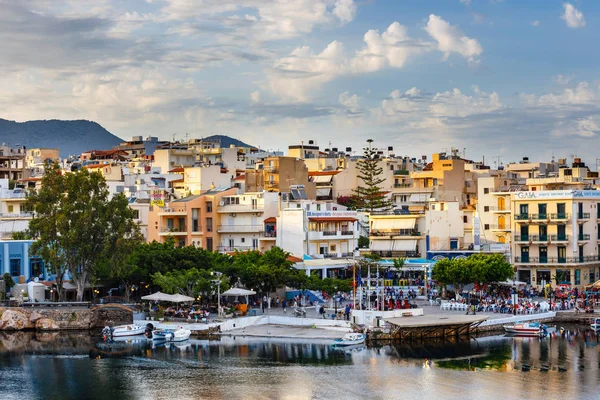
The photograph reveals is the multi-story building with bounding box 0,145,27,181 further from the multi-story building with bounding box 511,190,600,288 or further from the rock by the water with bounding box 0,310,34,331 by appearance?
the multi-story building with bounding box 511,190,600,288

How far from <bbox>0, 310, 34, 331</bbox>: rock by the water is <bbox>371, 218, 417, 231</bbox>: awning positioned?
91.7ft

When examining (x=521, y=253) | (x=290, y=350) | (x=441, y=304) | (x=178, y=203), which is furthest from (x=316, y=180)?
(x=290, y=350)

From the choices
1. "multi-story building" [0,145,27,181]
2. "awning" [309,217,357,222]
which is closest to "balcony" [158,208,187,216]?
"awning" [309,217,357,222]

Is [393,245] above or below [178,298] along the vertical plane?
above

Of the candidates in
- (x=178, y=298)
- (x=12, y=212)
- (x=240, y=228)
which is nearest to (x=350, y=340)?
(x=178, y=298)

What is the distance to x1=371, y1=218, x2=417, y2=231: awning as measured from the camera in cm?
8006

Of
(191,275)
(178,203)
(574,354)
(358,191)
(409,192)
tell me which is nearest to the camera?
(574,354)

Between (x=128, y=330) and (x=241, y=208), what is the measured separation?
20738mm

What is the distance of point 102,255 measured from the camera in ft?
217

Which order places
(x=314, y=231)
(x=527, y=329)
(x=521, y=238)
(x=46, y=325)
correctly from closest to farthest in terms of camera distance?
1. (x=527, y=329)
2. (x=46, y=325)
3. (x=521, y=238)
4. (x=314, y=231)

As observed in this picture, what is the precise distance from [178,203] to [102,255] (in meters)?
15.8

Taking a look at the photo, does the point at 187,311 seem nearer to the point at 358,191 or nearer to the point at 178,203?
the point at 178,203

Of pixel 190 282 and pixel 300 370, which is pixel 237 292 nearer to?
pixel 190 282

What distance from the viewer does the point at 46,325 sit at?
2584 inches
